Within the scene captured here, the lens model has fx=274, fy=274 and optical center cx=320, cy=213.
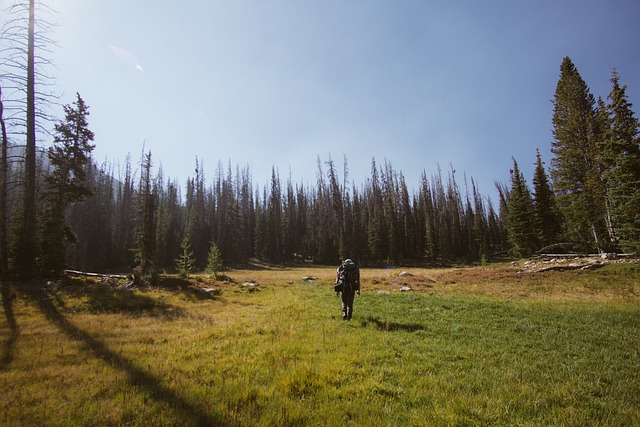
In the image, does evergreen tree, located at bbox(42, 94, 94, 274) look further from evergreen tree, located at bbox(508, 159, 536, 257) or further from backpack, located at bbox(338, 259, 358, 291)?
evergreen tree, located at bbox(508, 159, 536, 257)

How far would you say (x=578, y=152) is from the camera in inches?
1113

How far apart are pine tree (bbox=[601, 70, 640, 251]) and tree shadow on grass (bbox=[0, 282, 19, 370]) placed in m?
30.6

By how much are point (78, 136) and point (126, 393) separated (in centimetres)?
2900

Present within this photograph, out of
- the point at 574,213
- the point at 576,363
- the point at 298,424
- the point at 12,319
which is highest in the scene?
the point at 574,213

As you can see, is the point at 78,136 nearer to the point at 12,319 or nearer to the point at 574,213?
the point at 12,319

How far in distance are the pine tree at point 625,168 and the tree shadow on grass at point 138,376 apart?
2669 cm

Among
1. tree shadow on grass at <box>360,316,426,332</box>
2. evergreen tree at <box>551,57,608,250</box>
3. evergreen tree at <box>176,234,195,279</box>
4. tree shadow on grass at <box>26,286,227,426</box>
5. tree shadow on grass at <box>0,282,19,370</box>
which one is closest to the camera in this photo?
tree shadow on grass at <box>26,286,227,426</box>

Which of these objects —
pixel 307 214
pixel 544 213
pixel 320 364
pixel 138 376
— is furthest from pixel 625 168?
pixel 307 214

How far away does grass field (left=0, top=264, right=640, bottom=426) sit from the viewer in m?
4.14

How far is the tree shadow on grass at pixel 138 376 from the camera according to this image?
155 inches

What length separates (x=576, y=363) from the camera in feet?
20.2

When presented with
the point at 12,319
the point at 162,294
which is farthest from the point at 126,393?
the point at 162,294

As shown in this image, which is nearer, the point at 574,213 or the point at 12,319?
the point at 12,319

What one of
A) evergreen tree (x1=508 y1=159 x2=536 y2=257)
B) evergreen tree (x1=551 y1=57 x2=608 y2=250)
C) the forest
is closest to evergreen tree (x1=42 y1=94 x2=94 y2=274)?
the forest
